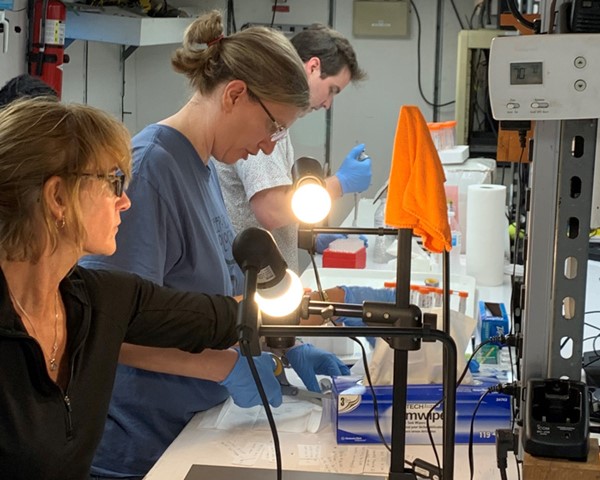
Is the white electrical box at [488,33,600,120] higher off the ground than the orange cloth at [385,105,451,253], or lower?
higher

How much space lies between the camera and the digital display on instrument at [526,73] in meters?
1.12

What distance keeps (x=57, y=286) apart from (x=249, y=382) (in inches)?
18.7

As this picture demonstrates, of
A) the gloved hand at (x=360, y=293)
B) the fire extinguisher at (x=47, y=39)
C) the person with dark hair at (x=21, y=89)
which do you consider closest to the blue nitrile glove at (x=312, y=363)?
the gloved hand at (x=360, y=293)

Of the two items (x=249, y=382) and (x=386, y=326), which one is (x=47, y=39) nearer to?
(x=249, y=382)

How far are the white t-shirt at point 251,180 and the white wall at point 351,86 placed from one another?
2981 mm

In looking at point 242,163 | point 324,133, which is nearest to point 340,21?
point 324,133

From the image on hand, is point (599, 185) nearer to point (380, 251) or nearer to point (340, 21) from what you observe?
point (380, 251)

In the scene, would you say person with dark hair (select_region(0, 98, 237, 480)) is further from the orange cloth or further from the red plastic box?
the red plastic box

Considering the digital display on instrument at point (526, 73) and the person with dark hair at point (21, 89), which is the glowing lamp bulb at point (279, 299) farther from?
the person with dark hair at point (21, 89)

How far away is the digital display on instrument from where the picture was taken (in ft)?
3.69

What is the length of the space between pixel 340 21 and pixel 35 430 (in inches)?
185

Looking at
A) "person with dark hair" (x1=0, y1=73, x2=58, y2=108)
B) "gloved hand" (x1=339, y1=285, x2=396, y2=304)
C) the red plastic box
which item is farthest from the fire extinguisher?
"gloved hand" (x1=339, y1=285, x2=396, y2=304)

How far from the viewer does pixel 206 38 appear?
1.76m

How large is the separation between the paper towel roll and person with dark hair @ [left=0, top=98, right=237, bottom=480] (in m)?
1.76
